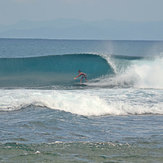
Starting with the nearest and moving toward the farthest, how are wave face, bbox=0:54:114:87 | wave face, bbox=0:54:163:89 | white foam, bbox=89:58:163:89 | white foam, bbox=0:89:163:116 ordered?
1. white foam, bbox=0:89:163:116
2. white foam, bbox=89:58:163:89
3. wave face, bbox=0:54:163:89
4. wave face, bbox=0:54:114:87

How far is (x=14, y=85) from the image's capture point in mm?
19766

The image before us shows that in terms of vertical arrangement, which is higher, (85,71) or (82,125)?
(85,71)

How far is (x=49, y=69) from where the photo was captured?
2589 cm

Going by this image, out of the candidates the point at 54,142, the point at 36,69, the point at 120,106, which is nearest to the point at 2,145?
the point at 54,142

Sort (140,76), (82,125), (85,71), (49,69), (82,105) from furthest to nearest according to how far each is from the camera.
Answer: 1. (49,69)
2. (85,71)
3. (140,76)
4. (82,105)
5. (82,125)

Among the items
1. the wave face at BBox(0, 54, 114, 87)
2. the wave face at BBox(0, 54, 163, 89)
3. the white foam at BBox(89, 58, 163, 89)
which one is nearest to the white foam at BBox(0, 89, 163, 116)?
the wave face at BBox(0, 54, 163, 89)

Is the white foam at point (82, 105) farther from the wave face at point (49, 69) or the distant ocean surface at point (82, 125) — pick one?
the wave face at point (49, 69)

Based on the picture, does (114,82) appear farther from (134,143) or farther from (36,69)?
(134,143)

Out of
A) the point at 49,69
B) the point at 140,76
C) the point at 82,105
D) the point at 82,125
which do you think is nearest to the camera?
the point at 82,125

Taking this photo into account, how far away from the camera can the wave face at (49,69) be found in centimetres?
2122

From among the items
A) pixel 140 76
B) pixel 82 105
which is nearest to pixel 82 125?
pixel 82 105

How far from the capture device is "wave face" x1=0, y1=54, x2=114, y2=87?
21219mm

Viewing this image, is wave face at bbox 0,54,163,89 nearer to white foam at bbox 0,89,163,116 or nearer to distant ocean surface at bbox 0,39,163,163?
distant ocean surface at bbox 0,39,163,163

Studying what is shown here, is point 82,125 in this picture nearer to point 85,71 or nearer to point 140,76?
point 140,76
